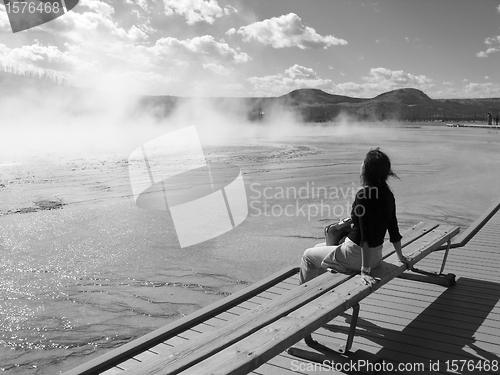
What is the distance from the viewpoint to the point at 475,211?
9.09m

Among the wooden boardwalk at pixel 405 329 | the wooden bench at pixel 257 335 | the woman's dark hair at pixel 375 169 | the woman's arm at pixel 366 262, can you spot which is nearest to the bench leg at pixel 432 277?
the wooden boardwalk at pixel 405 329

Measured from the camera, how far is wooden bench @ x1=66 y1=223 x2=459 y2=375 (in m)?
2.22

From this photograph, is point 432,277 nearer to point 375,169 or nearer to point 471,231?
point 375,169

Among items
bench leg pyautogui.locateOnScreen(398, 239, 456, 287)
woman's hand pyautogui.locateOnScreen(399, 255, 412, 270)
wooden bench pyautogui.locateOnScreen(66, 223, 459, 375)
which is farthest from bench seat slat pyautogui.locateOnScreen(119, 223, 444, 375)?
bench leg pyautogui.locateOnScreen(398, 239, 456, 287)

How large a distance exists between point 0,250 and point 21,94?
7934 centimetres

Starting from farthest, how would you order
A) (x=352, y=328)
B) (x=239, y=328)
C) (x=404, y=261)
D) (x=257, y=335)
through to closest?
(x=404, y=261), (x=352, y=328), (x=239, y=328), (x=257, y=335)

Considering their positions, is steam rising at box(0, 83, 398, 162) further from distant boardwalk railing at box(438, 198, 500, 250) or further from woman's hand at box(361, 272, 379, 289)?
woman's hand at box(361, 272, 379, 289)

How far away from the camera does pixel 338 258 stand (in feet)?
11.3

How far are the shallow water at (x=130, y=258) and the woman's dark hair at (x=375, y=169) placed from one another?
8.18ft

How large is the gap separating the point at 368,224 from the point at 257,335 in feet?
3.80

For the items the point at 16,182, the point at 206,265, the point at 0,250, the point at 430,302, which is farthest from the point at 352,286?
the point at 16,182

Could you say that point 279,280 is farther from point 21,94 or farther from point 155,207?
point 21,94

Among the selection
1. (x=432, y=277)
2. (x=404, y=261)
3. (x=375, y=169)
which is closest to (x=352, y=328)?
(x=404, y=261)

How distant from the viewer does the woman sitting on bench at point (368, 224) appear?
10.3 ft
